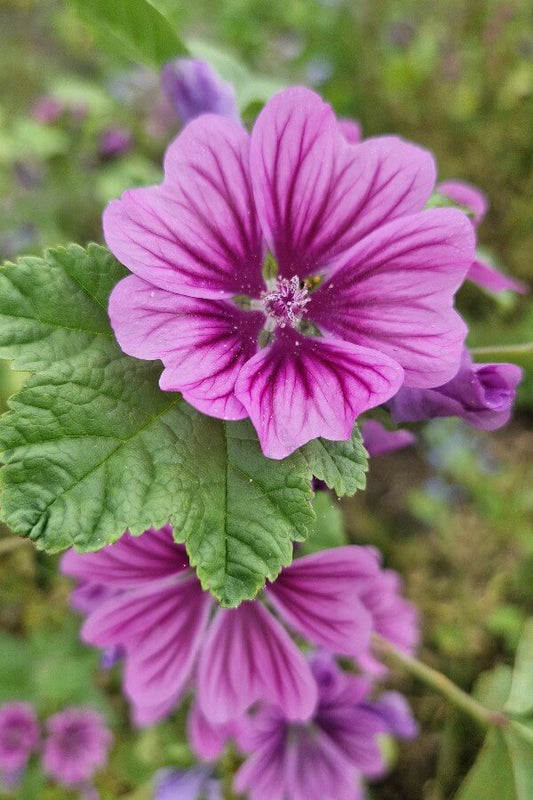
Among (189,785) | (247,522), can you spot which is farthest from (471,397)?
(189,785)

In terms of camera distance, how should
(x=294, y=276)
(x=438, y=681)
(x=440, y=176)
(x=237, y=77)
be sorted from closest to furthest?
1. (x=294, y=276)
2. (x=438, y=681)
3. (x=237, y=77)
4. (x=440, y=176)

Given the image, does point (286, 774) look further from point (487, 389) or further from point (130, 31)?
point (130, 31)

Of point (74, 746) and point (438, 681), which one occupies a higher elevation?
point (438, 681)

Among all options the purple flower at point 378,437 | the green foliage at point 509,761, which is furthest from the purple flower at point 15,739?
the purple flower at point 378,437

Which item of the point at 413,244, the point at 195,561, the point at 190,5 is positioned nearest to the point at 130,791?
the point at 195,561

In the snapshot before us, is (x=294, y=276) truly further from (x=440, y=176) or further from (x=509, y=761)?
(x=440, y=176)

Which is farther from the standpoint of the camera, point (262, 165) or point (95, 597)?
point (95, 597)
